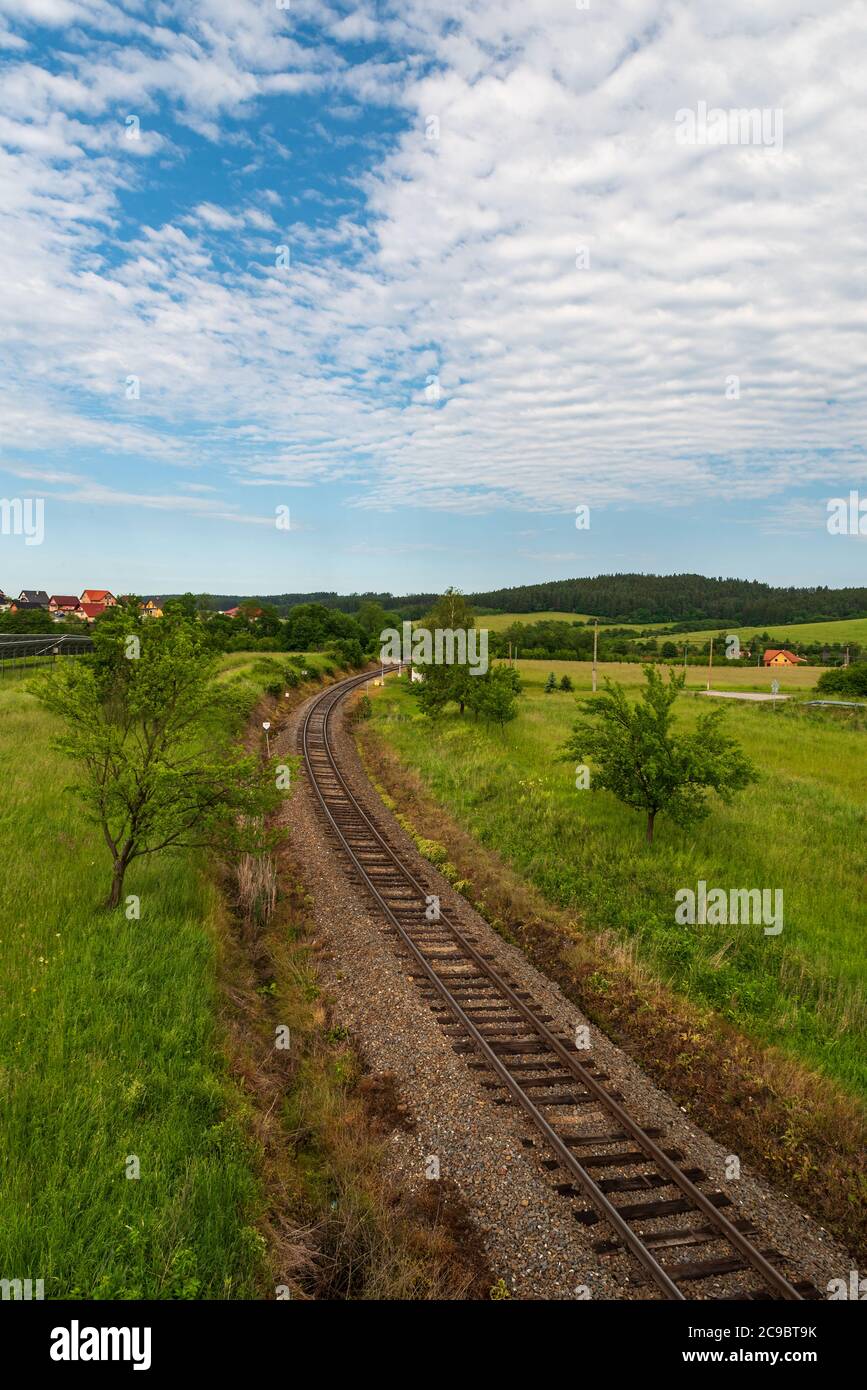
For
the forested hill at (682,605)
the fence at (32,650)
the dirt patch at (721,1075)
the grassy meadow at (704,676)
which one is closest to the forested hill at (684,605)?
the forested hill at (682,605)

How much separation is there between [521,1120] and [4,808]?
1493 cm

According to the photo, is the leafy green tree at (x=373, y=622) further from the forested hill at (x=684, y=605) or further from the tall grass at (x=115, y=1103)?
the tall grass at (x=115, y=1103)

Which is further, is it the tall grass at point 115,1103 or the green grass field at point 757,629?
the green grass field at point 757,629

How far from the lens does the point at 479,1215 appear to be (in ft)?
25.5

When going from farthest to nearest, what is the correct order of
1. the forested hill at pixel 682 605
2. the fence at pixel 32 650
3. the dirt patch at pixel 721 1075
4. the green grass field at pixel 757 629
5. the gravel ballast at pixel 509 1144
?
the forested hill at pixel 682 605
the green grass field at pixel 757 629
the fence at pixel 32 650
the dirt patch at pixel 721 1075
the gravel ballast at pixel 509 1144

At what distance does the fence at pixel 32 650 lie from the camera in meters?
43.2

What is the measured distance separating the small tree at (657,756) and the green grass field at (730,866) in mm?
1417

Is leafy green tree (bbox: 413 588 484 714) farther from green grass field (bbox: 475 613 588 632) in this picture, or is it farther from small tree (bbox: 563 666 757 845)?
green grass field (bbox: 475 613 588 632)

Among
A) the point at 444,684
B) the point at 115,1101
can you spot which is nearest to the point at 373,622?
the point at 444,684

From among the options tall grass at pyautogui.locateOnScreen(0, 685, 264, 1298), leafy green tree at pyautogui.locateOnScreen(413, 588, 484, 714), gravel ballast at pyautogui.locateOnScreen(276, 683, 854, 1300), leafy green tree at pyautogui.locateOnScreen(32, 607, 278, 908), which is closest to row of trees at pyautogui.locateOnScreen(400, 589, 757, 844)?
gravel ballast at pyautogui.locateOnScreen(276, 683, 854, 1300)

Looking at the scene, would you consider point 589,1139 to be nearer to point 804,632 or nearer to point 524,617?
point 804,632
